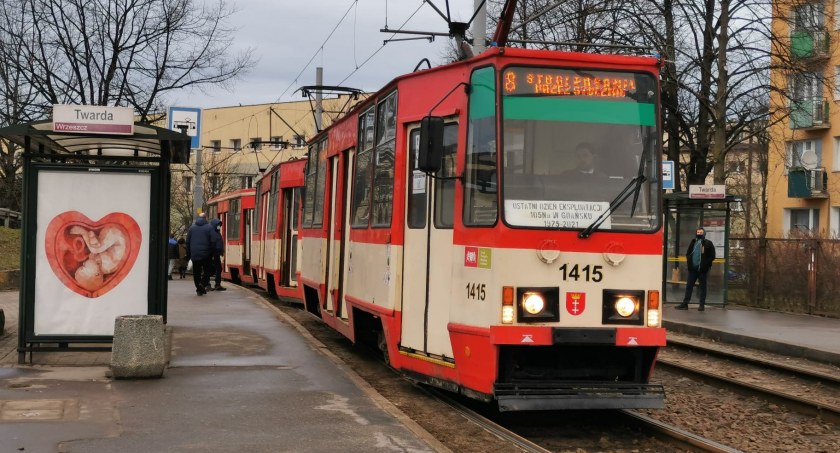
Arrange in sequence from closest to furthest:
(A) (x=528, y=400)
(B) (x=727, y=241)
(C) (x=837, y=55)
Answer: (A) (x=528, y=400) < (B) (x=727, y=241) < (C) (x=837, y=55)

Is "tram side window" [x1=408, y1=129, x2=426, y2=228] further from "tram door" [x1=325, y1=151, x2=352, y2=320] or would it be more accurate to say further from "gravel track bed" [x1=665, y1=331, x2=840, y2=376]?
"gravel track bed" [x1=665, y1=331, x2=840, y2=376]

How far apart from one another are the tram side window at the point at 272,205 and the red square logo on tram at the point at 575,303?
51.4ft

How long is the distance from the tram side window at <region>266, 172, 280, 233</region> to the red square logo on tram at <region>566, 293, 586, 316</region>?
51.4 feet

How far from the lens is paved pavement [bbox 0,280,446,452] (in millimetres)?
7508

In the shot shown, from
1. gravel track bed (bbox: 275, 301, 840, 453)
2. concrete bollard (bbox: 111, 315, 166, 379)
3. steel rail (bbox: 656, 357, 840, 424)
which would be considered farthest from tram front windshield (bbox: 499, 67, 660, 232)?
concrete bollard (bbox: 111, 315, 166, 379)

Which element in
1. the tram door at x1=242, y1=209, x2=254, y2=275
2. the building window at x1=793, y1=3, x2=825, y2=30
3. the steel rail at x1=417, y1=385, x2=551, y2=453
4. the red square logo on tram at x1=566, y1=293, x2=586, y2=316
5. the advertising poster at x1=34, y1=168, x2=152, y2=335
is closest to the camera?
the steel rail at x1=417, y1=385, x2=551, y2=453

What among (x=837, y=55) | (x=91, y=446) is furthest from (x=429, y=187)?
(x=837, y=55)

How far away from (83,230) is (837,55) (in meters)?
38.6

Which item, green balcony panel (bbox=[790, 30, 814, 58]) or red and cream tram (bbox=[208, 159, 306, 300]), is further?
green balcony panel (bbox=[790, 30, 814, 58])

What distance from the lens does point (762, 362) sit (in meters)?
14.5

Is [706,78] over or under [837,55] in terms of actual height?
under

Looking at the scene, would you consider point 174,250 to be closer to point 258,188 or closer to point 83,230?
point 258,188

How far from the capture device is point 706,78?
29734 millimetres

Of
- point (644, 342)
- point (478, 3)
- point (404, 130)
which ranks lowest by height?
point (644, 342)
